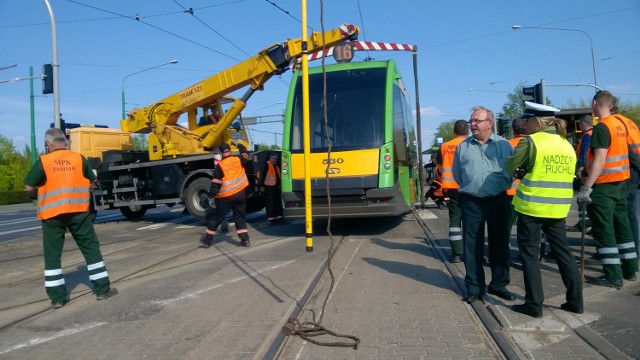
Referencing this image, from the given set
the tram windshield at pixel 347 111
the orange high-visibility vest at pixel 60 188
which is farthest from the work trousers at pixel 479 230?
the orange high-visibility vest at pixel 60 188

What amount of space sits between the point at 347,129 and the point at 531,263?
4.92 meters

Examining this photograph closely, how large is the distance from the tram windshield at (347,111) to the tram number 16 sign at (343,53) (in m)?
1.02

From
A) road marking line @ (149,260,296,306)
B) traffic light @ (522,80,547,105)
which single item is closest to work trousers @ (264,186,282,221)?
road marking line @ (149,260,296,306)

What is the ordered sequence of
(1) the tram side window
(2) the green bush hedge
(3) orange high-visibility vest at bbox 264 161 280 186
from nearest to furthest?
1. (1) the tram side window
2. (3) orange high-visibility vest at bbox 264 161 280 186
3. (2) the green bush hedge

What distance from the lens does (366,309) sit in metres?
4.63

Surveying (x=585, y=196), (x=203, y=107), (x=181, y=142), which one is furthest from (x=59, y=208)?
(x=203, y=107)

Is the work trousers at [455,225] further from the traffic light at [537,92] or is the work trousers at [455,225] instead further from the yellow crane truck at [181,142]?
the yellow crane truck at [181,142]

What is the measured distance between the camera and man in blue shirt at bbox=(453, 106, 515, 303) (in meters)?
4.60

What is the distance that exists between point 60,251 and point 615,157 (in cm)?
611

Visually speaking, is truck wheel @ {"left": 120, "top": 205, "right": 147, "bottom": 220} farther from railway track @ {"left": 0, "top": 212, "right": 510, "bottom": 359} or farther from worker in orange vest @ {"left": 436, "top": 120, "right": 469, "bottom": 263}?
worker in orange vest @ {"left": 436, "top": 120, "right": 469, "bottom": 263}

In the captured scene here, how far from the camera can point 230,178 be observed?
8.26 m

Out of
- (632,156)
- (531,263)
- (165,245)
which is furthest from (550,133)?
(165,245)

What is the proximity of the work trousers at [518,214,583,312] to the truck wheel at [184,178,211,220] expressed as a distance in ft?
29.3

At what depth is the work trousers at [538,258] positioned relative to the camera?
13.8ft
